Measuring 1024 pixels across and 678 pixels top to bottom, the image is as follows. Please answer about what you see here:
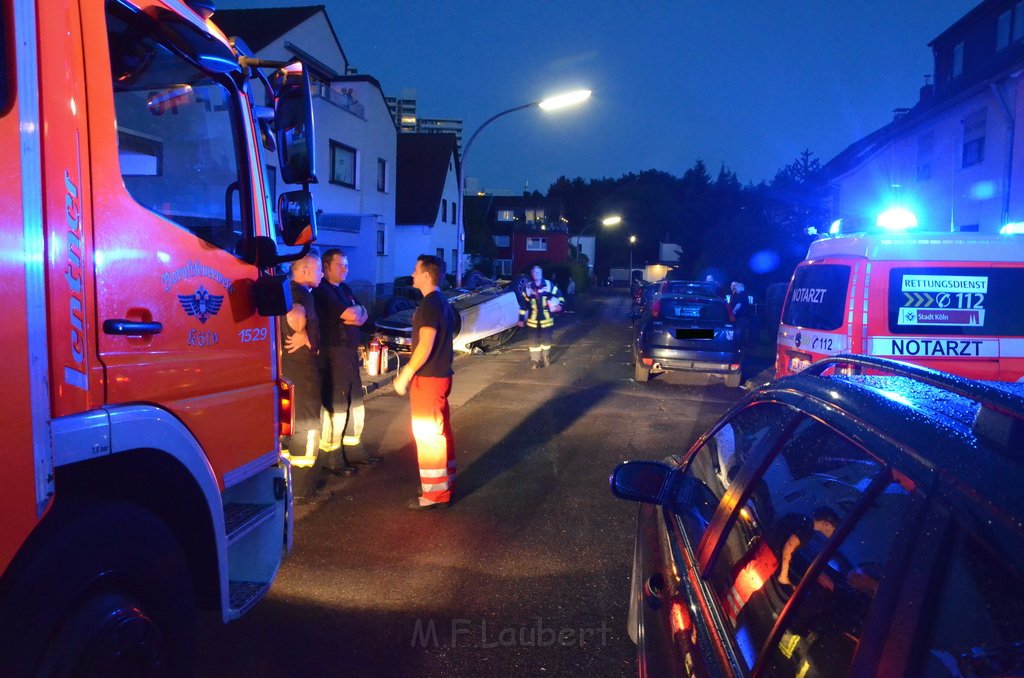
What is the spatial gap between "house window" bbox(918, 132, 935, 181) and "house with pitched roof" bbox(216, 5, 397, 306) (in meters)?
15.9

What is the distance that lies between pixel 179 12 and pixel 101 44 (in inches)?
22.6

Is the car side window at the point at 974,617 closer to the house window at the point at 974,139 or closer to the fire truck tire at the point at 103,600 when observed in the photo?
the fire truck tire at the point at 103,600

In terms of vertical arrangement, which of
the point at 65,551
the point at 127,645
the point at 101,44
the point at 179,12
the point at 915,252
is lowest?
the point at 127,645

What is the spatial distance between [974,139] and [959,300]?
49.0ft

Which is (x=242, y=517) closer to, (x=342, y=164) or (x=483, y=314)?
(x=483, y=314)

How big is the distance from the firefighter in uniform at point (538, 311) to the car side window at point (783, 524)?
1201 cm

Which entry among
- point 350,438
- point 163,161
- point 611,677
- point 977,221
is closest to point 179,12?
point 163,161

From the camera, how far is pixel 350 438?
273 inches

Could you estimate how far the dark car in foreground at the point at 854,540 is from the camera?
126 centimetres

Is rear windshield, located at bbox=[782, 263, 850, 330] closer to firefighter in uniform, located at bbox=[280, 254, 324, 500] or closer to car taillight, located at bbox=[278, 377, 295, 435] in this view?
firefighter in uniform, located at bbox=[280, 254, 324, 500]

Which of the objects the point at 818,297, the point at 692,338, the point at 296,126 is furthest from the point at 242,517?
the point at 692,338

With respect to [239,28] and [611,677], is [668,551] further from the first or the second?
[239,28]

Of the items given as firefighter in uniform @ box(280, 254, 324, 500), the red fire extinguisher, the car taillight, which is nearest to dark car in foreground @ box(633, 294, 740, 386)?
the red fire extinguisher

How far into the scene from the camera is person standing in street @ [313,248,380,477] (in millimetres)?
6465
